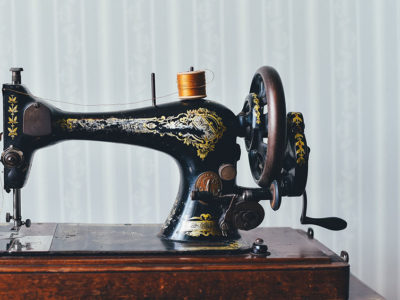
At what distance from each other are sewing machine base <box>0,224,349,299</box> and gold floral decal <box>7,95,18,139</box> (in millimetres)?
277

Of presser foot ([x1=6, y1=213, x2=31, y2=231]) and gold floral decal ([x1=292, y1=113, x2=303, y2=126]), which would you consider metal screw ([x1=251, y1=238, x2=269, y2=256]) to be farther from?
presser foot ([x1=6, y1=213, x2=31, y2=231])

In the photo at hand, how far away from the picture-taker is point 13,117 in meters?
1.85

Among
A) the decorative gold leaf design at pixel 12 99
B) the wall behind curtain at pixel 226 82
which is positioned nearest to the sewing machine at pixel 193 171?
the decorative gold leaf design at pixel 12 99

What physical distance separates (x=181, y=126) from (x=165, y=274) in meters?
0.40

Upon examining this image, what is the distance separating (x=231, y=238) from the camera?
75.4 inches

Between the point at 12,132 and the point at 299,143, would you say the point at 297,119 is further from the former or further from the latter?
the point at 12,132

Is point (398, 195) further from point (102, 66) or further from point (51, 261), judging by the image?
point (51, 261)

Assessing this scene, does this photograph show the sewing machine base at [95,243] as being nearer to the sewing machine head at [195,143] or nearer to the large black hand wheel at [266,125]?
the sewing machine head at [195,143]

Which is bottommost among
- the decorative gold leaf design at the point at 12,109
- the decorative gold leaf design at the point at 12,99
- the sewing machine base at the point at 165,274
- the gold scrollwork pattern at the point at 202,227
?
the sewing machine base at the point at 165,274

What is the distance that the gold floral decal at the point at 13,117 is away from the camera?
185 cm

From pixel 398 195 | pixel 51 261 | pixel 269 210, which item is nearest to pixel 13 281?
pixel 51 261

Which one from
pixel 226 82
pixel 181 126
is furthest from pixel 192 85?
pixel 226 82

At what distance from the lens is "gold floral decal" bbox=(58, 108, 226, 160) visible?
1897mm

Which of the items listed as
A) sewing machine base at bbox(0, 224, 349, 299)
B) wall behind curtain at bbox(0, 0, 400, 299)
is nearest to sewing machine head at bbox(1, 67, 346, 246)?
sewing machine base at bbox(0, 224, 349, 299)
